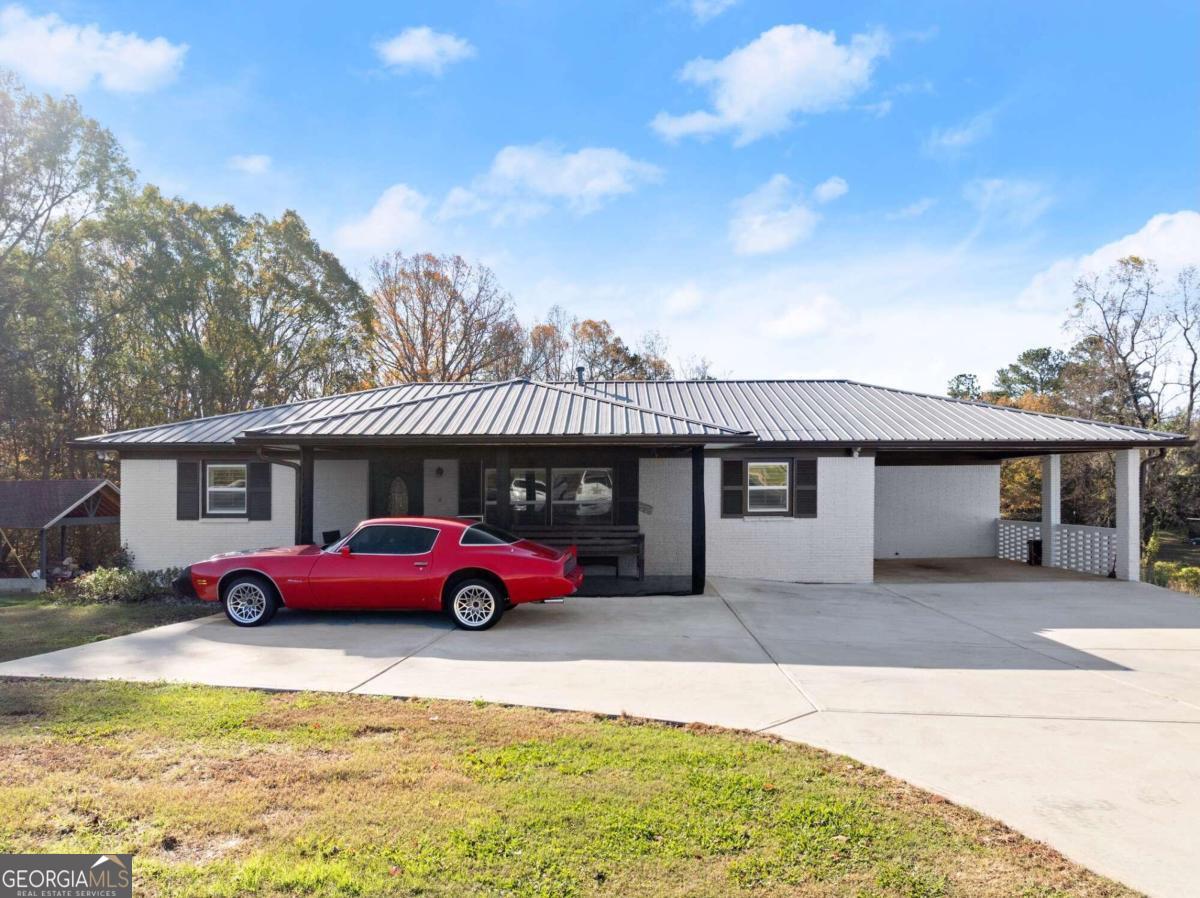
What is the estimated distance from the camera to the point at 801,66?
1000 centimetres

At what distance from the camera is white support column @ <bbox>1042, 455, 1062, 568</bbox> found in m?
14.6

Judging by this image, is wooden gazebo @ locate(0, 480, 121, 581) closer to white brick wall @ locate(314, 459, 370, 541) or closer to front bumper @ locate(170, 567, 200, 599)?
front bumper @ locate(170, 567, 200, 599)

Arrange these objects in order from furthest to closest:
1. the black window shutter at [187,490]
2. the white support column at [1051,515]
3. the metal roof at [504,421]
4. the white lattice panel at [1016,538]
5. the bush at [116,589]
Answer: the white lattice panel at [1016,538]
the white support column at [1051,515]
the black window shutter at [187,490]
the bush at [116,589]
the metal roof at [504,421]

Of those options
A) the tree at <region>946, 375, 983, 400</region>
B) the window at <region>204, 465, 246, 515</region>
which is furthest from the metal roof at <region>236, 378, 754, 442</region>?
the tree at <region>946, 375, 983, 400</region>

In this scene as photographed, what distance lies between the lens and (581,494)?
13.4 m

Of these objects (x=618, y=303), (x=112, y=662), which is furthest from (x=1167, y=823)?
(x=618, y=303)

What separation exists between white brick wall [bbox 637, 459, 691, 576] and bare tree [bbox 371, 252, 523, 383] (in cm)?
1857

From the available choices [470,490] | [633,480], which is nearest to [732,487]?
[633,480]

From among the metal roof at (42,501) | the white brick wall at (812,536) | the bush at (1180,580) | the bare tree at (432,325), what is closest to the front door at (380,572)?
the white brick wall at (812,536)

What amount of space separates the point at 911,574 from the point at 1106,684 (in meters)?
7.80

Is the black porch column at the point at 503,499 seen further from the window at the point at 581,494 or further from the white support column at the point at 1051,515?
the white support column at the point at 1051,515

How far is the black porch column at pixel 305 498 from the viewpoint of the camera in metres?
10.6

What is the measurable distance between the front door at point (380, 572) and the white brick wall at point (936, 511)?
1245 cm

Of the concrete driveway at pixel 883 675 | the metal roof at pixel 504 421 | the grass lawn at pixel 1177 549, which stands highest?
the metal roof at pixel 504 421
